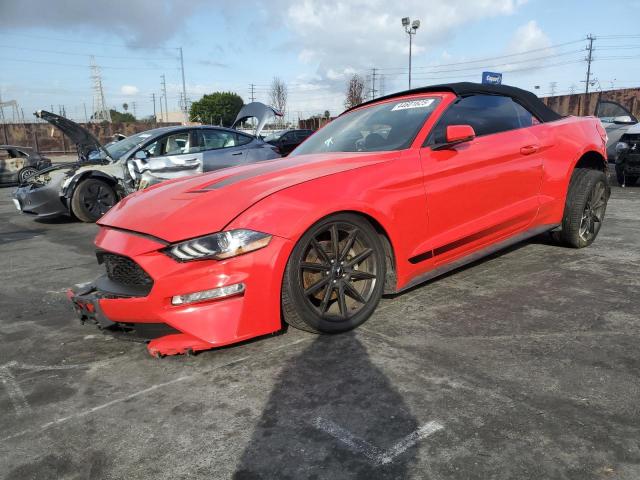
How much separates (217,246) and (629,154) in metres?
9.32

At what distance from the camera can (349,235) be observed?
9.98ft

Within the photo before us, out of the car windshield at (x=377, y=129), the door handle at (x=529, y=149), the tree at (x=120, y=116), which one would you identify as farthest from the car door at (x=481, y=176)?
the tree at (x=120, y=116)

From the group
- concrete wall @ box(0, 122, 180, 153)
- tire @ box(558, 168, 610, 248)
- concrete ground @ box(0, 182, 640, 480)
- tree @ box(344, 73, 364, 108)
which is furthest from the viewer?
tree @ box(344, 73, 364, 108)

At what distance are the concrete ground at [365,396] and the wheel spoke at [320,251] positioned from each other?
0.48 m

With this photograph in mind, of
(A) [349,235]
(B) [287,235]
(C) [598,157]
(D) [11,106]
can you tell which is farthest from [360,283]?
(D) [11,106]

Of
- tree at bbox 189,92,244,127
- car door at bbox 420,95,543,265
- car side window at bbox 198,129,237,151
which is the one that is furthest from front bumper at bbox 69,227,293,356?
tree at bbox 189,92,244,127

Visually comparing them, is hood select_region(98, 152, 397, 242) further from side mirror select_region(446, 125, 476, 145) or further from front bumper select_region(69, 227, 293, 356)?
side mirror select_region(446, 125, 476, 145)

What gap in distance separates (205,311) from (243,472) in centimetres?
93

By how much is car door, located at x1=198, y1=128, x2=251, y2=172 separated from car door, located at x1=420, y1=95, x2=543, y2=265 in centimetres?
530

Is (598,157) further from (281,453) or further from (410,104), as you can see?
(281,453)

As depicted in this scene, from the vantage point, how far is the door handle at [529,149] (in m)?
4.00

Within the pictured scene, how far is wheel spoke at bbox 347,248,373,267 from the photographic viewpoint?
10.2ft

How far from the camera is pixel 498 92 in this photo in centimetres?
421

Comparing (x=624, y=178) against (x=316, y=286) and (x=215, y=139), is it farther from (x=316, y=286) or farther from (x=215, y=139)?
(x=316, y=286)
